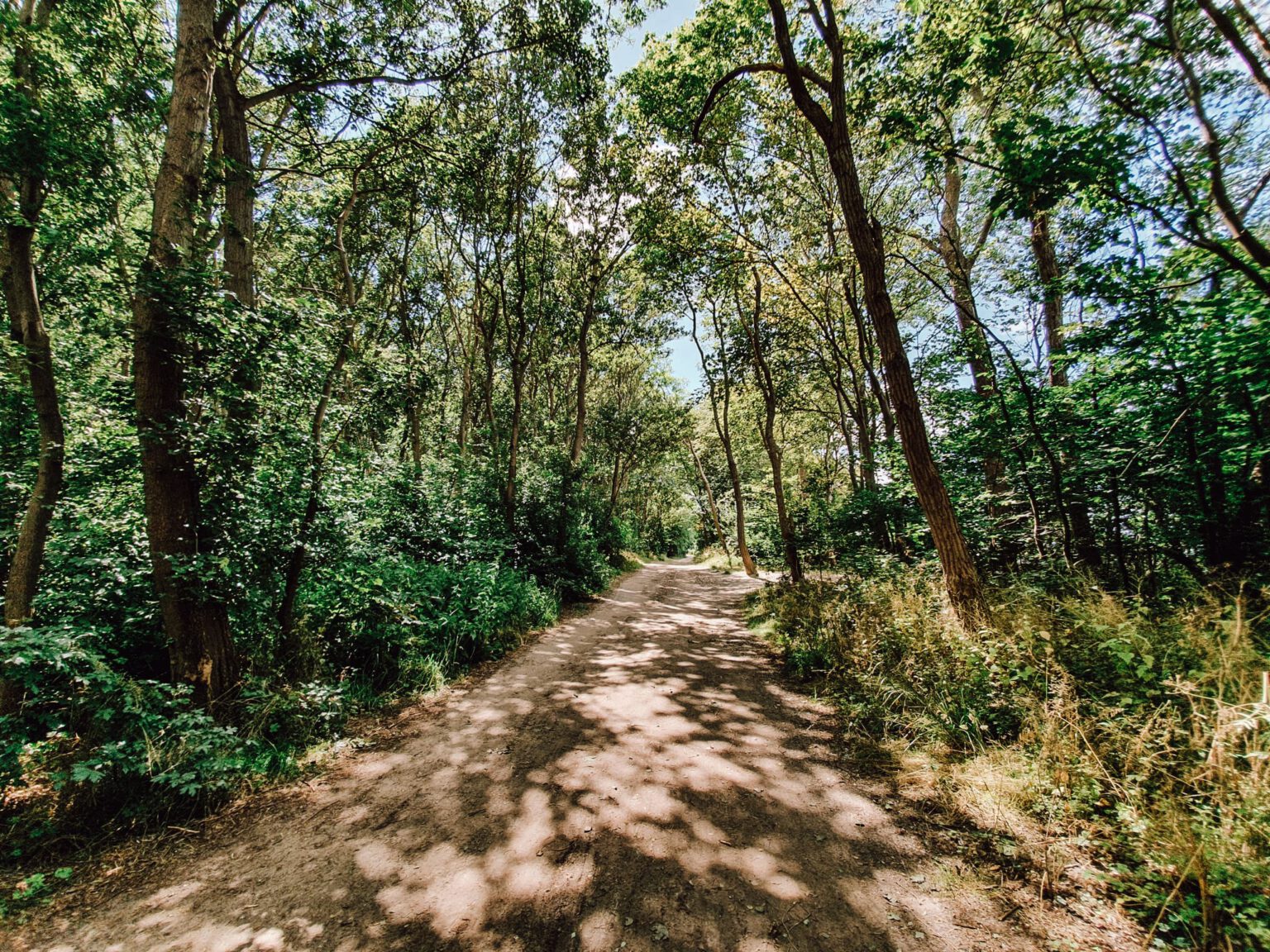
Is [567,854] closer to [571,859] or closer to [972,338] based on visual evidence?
[571,859]

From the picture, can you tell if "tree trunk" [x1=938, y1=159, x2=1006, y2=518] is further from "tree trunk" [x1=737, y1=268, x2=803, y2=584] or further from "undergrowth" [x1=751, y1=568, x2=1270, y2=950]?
"tree trunk" [x1=737, y1=268, x2=803, y2=584]

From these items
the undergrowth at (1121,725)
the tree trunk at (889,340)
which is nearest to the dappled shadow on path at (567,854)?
the undergrowth at (1121,725)

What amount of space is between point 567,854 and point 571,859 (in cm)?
6

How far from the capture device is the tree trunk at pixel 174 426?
370 centimetres

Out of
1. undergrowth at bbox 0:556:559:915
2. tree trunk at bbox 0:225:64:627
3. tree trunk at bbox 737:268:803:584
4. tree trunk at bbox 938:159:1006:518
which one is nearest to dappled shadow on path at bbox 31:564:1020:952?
undergrowth at bbox 0:556:559:915

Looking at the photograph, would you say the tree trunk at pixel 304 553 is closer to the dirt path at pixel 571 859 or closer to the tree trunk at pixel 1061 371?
the dirt path at pixel 571 859

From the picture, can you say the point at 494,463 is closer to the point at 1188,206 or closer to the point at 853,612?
the point at 853,612

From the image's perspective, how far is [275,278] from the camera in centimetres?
1170

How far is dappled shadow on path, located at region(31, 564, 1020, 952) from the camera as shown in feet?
7.78

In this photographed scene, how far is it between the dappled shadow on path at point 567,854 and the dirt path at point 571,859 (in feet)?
0.04

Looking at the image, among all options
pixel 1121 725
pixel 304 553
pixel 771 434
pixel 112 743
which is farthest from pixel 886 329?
pixel 771 434

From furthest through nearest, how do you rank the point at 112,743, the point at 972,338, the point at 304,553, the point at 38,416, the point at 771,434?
the point at 771,434, the point at 972,338, the point at 304,553, the point at 38,416, the point at 112,743

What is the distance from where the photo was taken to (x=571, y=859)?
285 cm

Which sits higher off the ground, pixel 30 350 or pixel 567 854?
pixel 30 350
